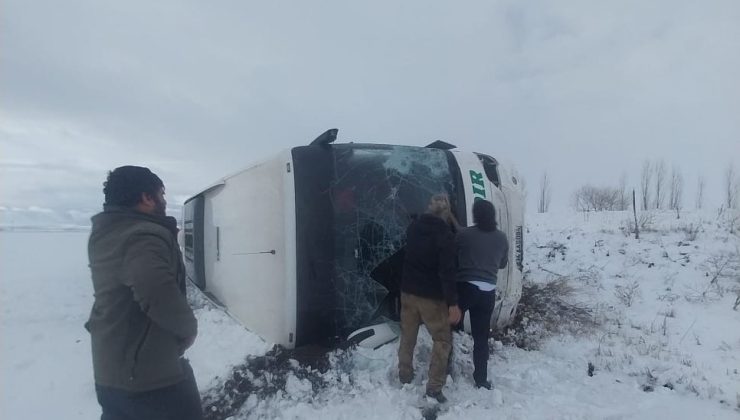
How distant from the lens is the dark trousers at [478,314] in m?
3.51

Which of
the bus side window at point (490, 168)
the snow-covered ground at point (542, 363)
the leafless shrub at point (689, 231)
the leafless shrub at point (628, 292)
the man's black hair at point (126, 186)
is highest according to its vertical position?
the bus side window at point (490, 168)

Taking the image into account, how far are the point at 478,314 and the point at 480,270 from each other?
38cm

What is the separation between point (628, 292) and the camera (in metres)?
6.54

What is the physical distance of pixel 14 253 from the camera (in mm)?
15391

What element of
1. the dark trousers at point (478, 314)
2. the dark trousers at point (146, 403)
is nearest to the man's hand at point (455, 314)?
the dark trousers at point (478, 314)

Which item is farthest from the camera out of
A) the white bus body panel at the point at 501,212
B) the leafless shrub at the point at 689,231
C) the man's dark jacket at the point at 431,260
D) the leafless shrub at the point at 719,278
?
the leafless shrub at the point at 689,231

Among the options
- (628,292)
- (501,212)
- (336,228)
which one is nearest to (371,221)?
(336,228)

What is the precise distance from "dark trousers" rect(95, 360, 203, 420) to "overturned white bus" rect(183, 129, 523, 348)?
4.97 ft

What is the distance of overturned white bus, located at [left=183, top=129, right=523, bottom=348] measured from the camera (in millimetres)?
3568

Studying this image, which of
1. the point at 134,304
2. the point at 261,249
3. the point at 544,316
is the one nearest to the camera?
the point at 134,304

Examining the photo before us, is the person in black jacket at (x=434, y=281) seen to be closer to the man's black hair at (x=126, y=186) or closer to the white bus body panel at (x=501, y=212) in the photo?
the white bus body panel at (x=501, y=212)

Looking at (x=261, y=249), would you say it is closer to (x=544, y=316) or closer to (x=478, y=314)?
(x=478, y=314)

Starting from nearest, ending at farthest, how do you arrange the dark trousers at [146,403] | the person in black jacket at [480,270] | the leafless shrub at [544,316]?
the dark trousers at [146,403]
the person in black jacket at [480,270]
the leafless shrub at [544,316]

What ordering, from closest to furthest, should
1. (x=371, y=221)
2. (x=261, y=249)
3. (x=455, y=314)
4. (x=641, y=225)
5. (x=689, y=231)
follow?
(x=455, y=314) < (x=261, y=249) < (x=371, y=221) < (x=689, y=231) < (x=641, y=225)
